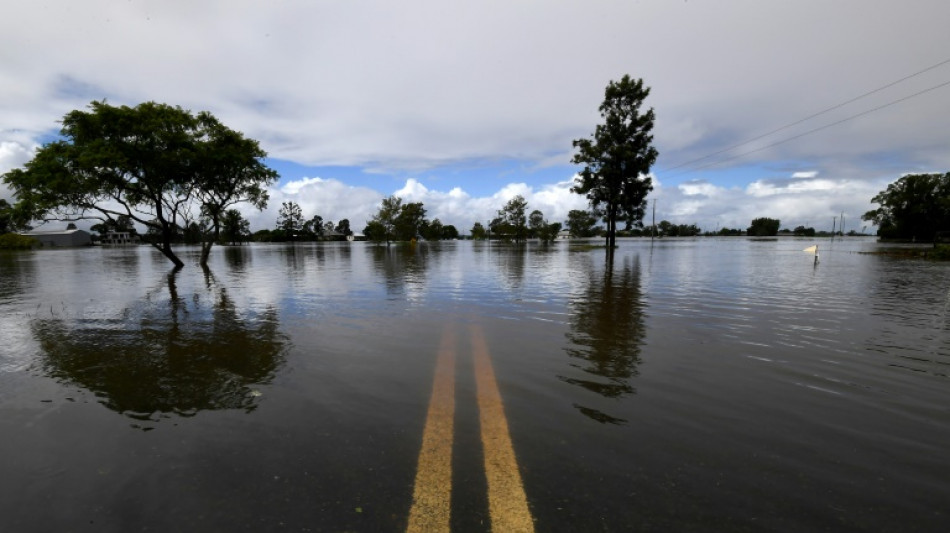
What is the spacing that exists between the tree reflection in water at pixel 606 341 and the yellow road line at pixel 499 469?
1.05 meters

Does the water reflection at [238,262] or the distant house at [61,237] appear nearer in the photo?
the water reflection at [238,262]

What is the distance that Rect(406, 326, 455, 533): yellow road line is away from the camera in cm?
297

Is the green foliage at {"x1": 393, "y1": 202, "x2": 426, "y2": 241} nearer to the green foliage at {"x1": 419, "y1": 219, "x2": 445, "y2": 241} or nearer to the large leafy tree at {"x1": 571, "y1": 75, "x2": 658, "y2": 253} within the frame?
the green foliage at {"x1": 419, "y1": 219, "x2": 445, "y2": 241}

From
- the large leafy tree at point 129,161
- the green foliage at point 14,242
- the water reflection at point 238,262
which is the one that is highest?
the large leafy tree at point 129,161

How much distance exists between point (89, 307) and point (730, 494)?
647 inches

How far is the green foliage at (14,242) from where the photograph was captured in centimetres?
7300

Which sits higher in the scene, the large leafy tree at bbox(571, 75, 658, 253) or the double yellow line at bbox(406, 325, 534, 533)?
the large leafy tree at bbox(571, 75, 658, 253)

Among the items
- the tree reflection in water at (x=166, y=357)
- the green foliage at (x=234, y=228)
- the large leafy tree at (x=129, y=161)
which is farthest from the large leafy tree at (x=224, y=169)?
the green foliage at (x=234, y=228)

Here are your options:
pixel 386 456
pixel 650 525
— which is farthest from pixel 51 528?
pixel 650 525

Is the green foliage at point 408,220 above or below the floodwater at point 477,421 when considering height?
above

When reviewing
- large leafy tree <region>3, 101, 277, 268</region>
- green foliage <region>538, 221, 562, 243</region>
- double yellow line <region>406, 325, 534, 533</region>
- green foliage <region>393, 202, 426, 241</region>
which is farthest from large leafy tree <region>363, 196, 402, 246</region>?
double yellow line <region>406, 325, 534, 533</region>

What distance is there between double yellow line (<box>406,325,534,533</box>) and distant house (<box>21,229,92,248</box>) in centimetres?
13837

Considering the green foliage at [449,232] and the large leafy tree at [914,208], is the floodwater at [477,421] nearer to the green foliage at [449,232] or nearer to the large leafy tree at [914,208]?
the large leafy tree at [914,208]

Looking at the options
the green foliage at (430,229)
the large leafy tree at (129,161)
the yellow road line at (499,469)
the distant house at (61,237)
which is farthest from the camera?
the green foliage at (430,229)
